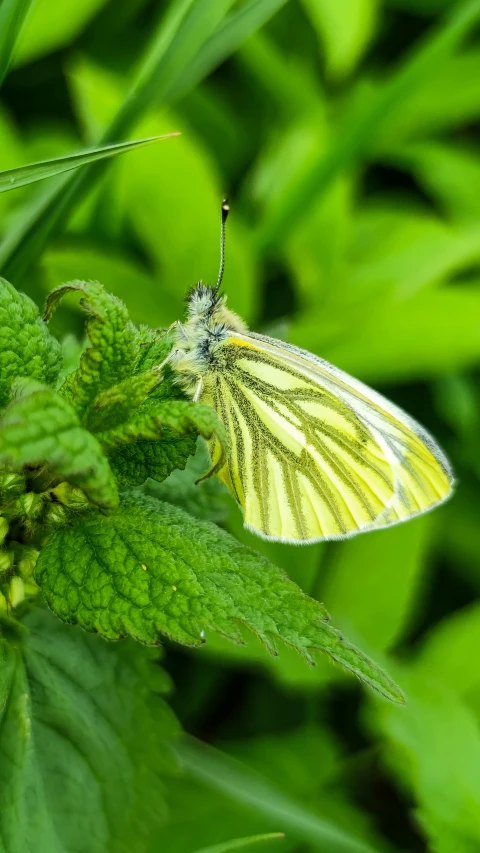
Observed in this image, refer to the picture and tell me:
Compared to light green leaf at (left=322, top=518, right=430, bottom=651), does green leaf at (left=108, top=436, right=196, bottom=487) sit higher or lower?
lower

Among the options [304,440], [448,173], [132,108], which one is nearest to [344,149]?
[448,173]

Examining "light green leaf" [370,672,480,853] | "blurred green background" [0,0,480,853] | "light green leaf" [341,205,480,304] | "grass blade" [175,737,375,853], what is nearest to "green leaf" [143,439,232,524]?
"blurred green background" [0,0,480,853]

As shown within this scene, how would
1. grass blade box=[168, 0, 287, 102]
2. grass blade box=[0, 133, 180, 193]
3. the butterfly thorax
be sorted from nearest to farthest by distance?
grass blade box=[0, 133, 180, 193] < the butterfly thorax < grass blade box=[168, 0, 287, 102]

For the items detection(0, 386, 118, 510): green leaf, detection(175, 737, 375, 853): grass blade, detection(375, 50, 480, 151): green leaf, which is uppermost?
detection(375, 50, 480, 151): green leaf

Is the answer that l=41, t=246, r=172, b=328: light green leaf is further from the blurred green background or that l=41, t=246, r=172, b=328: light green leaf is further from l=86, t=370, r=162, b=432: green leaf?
l=86, t=370, r=162, b=432: green leaf

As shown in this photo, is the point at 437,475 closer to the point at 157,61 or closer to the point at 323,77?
the point at 157,61

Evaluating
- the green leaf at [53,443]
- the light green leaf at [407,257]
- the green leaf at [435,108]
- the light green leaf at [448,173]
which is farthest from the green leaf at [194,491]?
the green leaf at [435,108]
